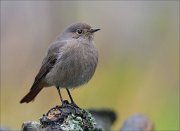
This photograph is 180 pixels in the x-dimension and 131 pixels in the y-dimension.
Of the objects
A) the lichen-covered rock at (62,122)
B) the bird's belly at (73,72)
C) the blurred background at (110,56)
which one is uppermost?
the lichen-covered rock at (62,122)

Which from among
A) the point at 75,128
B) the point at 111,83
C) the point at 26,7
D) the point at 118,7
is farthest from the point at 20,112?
the point at 75,128

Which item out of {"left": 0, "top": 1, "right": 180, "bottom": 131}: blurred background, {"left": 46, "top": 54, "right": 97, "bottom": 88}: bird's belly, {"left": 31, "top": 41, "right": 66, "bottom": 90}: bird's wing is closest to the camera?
{"left": 46, "top": 54, "right": 97, "bottom": 88}: bird's belly

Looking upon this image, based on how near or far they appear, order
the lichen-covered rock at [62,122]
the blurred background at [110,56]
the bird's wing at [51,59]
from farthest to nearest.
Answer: the blurred background at [110,56]
the bird's wing at [51,59]
the lichen-covered rock at [62,122]

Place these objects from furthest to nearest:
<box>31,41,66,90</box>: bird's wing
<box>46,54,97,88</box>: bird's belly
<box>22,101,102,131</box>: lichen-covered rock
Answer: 1. <box>31,41,66,90</box>: bird's wing
2. <box>46,54,97,88</box>: bird's belly
3. <box>22,101,102,131</box>: lichen-covered rock

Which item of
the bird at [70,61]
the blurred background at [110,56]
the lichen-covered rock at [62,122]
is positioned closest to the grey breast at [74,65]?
the bird at [70,61]

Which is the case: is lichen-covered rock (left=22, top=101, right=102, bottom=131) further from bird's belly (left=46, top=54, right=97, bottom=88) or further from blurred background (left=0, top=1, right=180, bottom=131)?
blurred background (left=0, top=1, right=180, bottom=131)

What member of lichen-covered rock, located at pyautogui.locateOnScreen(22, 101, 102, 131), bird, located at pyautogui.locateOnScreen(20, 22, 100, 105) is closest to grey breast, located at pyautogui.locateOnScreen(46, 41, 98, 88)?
bird, located at pyautogui.locateOnScreen(20, 22, 100, 105)

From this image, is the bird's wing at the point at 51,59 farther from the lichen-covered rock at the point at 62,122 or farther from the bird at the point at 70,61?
the lichen-covered rock at the point at 62,122

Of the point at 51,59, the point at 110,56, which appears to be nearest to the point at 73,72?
the point at 51,59

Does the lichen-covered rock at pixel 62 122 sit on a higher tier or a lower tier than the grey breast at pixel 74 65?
higher
